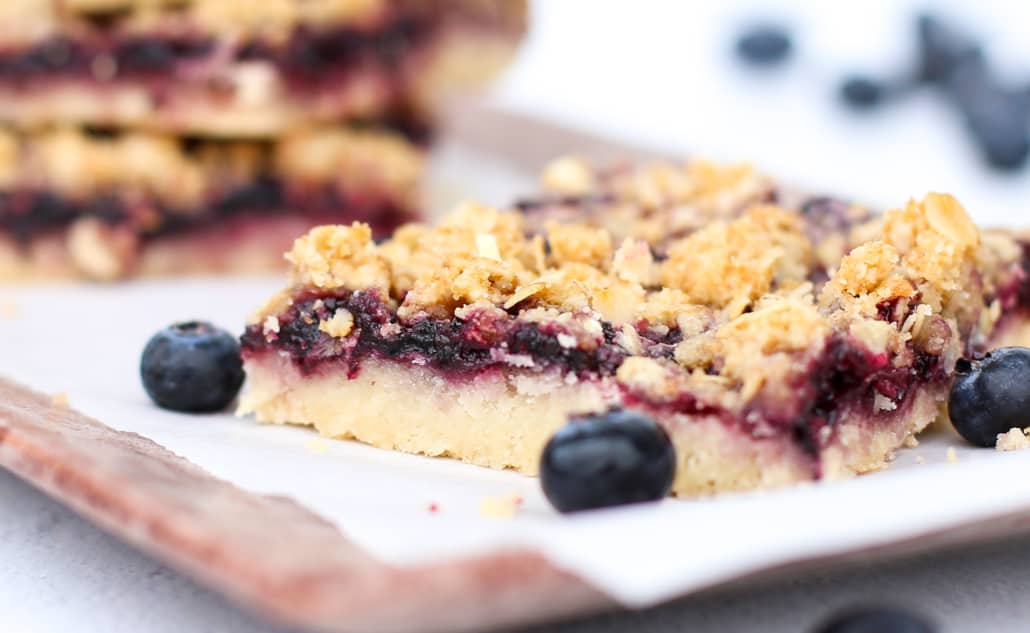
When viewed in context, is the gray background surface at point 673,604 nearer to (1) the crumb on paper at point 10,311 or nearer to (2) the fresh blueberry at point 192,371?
(2) the fresh blueberry at point 192,371

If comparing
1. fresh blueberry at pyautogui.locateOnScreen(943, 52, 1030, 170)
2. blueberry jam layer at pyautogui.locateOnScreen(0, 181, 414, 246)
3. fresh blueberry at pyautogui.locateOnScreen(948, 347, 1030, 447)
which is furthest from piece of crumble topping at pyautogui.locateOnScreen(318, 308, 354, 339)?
fresh blueberry at pyautogui.locateOnScreen(943, 52, 1030, 170)

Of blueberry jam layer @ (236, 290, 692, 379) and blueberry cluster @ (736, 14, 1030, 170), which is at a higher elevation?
blueberry cluster @ (736, 14, 1030, 170)

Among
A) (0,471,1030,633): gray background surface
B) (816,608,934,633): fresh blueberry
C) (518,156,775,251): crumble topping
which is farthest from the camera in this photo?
(518,156,775,251): crumble topping

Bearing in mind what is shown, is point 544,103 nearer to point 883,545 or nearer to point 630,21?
point 630,21

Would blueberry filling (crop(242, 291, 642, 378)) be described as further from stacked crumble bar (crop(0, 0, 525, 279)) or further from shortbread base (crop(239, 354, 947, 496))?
stacked crumble bar (crop(0, 0, 525, 279))

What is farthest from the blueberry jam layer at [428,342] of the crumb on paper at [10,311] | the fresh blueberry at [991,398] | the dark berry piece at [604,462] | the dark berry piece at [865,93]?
the dark berry piece at [865,93]

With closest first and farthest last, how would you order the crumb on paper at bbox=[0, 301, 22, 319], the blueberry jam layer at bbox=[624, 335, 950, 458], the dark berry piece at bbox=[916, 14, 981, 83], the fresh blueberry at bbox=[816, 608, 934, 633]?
the fresh blueberry at bbox=[816, 608, 934, 633] < the blueberry jam layer at bbox=[624, 335, 950, 458] < the crumb on paper at bbox=[0, 301, 22, 319] < the dark berry piece at bbox=[916, 14, 981, 83]

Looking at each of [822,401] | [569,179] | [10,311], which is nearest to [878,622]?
[822,401]
